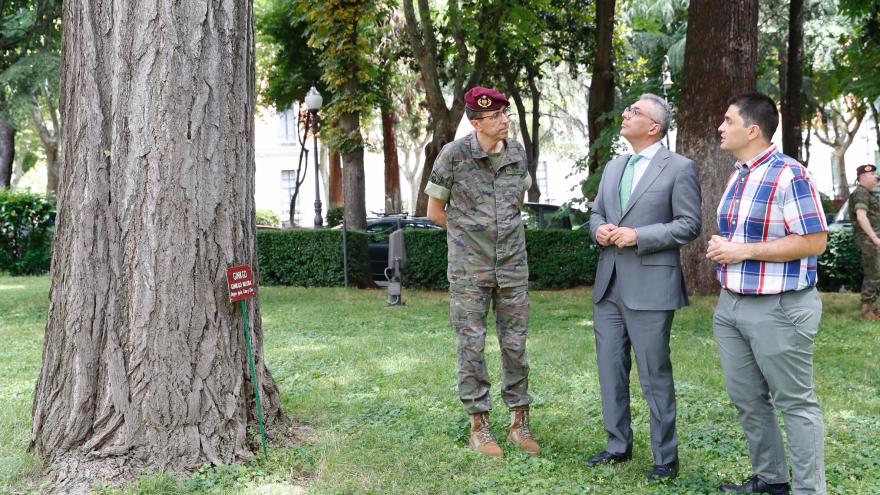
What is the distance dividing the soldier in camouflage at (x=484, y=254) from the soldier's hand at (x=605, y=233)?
0.60m

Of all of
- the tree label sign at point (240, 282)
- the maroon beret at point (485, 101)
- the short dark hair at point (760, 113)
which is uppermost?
the maroon beret at point (485, 101)

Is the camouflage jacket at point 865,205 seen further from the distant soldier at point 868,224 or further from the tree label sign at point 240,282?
the tree label sign at point 240,282

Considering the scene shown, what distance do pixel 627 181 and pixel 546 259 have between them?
11587 mm

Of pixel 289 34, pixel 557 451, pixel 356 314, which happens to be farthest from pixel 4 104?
pixel 557 451

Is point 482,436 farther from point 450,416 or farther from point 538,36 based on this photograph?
point 538,36


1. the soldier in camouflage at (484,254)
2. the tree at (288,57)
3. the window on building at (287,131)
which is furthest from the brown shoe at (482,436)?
the window on building at (287,131)

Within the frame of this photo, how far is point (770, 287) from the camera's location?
405cm

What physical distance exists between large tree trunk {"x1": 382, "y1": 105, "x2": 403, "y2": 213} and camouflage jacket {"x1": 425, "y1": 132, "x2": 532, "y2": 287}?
24.2 meters

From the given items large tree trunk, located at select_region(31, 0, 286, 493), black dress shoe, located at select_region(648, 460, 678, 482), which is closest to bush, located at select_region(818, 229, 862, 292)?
black dress shoe, located at select_region(648, 460, 678, 482)

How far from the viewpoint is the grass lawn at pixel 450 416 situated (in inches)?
181

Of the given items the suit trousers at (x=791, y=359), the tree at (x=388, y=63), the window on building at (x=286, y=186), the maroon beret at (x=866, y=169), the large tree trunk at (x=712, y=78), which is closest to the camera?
the suit trousers at (x=791, y=359)

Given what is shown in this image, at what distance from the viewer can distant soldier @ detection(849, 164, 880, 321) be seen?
33.0ft

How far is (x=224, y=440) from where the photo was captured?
15.9 feet

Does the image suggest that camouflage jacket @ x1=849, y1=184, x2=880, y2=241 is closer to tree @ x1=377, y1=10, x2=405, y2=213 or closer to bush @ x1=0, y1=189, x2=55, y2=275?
tree @ x1=377, y1=10, x2=405, y2=213
